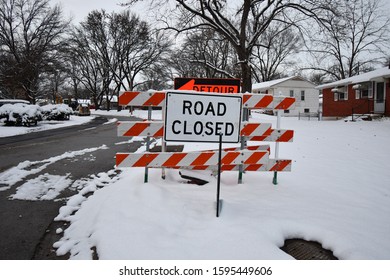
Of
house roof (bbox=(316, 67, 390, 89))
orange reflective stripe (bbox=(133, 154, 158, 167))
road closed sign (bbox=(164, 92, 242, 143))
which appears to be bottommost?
orange reflective stripe (bbox=(133, 154, 158, 167))

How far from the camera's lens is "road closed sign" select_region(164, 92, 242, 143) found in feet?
12.0

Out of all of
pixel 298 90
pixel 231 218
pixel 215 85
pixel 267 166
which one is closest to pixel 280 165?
pixel 267 166

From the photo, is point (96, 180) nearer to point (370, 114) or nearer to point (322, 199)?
point (322, 199)

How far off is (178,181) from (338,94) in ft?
93.9

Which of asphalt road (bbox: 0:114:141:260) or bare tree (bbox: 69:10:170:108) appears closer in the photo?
asphalt road (bbox: 0:114:141:260)

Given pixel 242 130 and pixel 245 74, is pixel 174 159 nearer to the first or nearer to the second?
pixel 242 130

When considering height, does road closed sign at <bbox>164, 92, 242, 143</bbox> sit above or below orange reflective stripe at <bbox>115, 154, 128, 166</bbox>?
above

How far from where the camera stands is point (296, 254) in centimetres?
273

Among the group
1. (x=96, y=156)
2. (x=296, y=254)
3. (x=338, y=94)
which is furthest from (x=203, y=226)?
(x=338, y=94)

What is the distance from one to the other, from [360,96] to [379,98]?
2166 mm

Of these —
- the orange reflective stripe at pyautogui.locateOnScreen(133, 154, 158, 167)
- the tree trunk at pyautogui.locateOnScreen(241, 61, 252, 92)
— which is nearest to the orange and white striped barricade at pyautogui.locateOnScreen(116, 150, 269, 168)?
the orange reflective stripe at pyautogui.locateOnScreen(133, 154, 158, 167)

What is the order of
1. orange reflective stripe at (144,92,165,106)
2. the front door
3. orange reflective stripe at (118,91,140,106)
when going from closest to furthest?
1. orange reflective stripe at (144,92,165,106)
2. orange reflective stripe at (118,91,140,106)
3. the front door

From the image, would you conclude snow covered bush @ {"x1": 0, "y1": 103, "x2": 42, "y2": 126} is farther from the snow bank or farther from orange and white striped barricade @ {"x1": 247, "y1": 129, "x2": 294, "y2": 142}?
orange and white striped barricade @ {"x1": 247, "y1": 129, "x2": 294, "y2": 142}

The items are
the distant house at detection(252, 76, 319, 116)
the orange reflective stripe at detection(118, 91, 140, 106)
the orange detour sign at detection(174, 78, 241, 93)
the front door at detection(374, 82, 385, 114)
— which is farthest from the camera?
the distant house at detection(252, 76, 319, 116)
